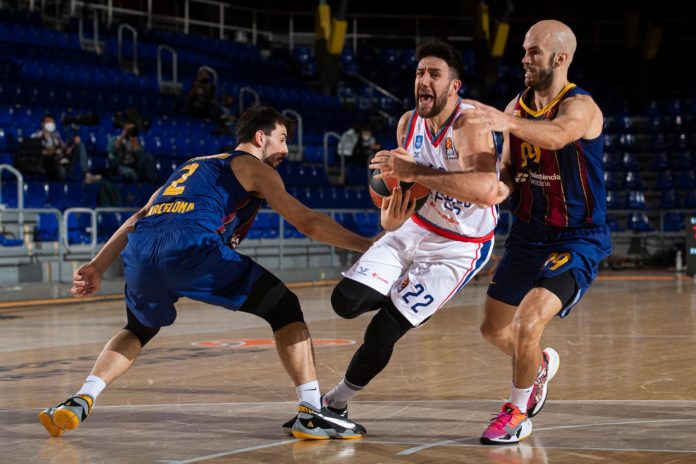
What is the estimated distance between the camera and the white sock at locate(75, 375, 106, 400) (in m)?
6.05

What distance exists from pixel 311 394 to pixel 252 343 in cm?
479

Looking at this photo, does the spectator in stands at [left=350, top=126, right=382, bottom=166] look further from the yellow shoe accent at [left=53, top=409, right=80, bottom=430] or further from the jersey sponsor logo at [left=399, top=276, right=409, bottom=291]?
the yellow shoe accent at [left=53, top=409, right=80, bottom=430]

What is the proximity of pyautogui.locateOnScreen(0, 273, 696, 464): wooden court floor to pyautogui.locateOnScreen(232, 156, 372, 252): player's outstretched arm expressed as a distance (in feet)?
3.43

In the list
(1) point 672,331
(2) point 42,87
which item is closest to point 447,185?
(1) point 672,331

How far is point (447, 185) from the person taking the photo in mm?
5691

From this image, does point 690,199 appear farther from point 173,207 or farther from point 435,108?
point 173,207

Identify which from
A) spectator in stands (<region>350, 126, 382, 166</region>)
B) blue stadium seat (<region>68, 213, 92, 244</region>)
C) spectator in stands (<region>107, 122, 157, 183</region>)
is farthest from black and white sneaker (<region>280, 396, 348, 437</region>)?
spectator in stands (<region>350, 126, 382, 166</region>)

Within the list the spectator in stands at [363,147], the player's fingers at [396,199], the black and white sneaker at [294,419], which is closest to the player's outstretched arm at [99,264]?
the black and white sneaker at [294,419]

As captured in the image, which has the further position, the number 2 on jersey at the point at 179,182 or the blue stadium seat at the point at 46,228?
the blue stadium seat at the point at 46,228

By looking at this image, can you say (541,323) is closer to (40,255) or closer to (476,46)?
(40,255)

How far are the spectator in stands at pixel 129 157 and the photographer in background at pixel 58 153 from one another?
543mm

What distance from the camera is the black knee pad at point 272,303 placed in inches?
234

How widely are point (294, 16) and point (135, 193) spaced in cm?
1578

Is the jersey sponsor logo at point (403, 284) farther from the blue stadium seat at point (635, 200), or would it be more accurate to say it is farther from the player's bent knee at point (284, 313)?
the blue stadium seat at point (635, 200)
